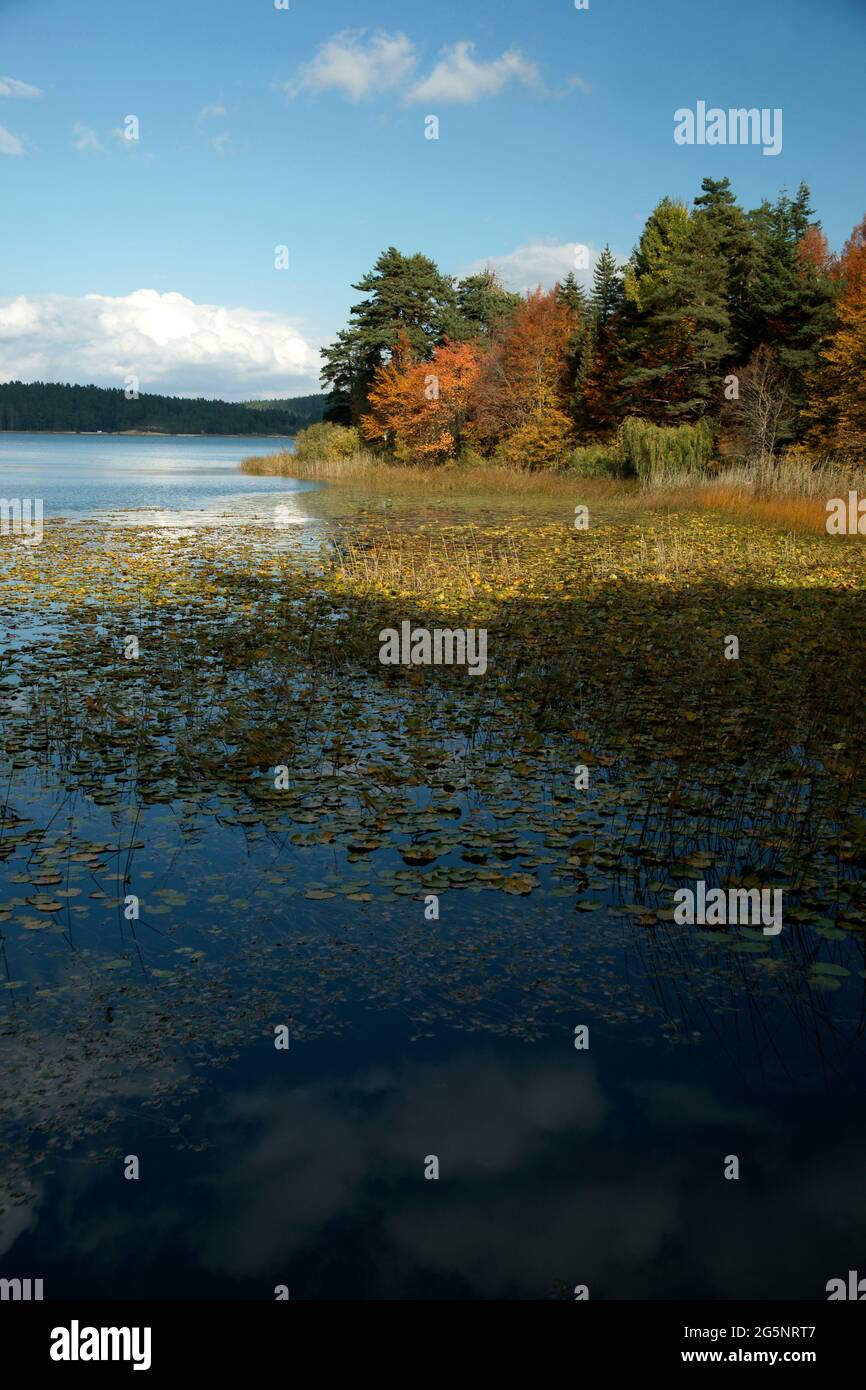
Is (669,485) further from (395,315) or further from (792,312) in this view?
(395,315)

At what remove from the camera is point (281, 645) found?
11.7m

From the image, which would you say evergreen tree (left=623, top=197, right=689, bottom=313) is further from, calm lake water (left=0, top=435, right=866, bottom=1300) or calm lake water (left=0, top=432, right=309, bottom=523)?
calm lake water (left=0, top=435, right=866, bottom=1300)

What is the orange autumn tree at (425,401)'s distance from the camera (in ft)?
179

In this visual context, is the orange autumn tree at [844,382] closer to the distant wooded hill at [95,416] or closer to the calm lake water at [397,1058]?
the calm lake water at [397,1058]

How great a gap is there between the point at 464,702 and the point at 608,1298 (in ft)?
21.7

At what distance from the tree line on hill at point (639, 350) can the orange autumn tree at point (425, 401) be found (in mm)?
108

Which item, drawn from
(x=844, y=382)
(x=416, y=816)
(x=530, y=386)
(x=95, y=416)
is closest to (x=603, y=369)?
(x=530, y=386)

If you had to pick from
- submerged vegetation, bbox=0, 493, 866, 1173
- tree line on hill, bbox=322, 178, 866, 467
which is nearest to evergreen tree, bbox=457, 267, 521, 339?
tree line on hill, bbox=322, 178, 866, 467

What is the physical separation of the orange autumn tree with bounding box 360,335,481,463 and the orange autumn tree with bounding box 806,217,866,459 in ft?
70.8

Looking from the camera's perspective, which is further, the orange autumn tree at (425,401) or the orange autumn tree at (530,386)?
the orange autumn tree at (425,401)

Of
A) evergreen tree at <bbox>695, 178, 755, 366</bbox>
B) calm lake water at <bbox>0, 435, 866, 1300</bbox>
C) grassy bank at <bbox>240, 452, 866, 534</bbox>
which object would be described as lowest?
calm lake water at <bbox>0, 435, 866, 1300</bbox>

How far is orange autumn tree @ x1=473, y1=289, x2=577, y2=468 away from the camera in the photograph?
161ft

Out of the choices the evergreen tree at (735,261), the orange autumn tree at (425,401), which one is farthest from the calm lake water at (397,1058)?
the orange autumn tree at (425,401)
